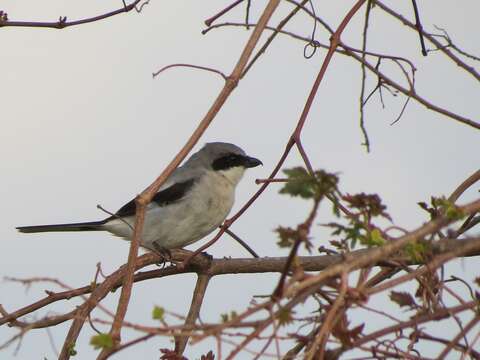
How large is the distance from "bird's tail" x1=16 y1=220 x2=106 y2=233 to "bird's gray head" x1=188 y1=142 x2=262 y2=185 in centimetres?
94

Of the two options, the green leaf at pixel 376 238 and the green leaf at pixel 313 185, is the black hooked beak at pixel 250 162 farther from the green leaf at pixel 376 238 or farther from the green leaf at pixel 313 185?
the green leaf at pixel 313 185

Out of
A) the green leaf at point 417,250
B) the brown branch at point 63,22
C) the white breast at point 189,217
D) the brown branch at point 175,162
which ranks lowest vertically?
the green leaf at point 417,250

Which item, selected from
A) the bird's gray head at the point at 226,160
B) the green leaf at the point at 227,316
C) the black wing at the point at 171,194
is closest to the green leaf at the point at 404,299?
the green leaf at the point at 227,316

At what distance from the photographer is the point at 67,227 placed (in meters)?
7.07

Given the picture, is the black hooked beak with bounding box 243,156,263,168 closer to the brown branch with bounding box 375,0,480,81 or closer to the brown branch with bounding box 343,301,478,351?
the brown branch with bounding box 375,0,480,81

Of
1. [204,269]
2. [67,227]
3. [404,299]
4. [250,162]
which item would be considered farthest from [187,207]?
[404,299]

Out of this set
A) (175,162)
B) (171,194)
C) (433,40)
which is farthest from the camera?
(171,194)

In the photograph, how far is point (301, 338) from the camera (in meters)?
2.02

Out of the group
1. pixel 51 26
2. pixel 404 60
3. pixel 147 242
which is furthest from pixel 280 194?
pixel 147 242

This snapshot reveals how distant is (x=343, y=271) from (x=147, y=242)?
16.1 ft

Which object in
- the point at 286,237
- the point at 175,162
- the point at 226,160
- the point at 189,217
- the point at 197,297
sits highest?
the point at 226,160

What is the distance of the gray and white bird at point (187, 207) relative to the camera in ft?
20.9

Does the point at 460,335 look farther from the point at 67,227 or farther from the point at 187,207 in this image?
the point at 67,227

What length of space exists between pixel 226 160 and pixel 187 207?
82 cm
